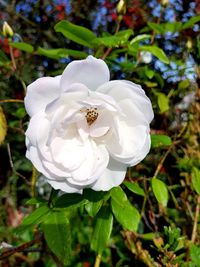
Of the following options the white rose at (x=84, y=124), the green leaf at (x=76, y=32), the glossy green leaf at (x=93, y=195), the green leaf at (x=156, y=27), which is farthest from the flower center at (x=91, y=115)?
the green leaf at (x=156, y=27)

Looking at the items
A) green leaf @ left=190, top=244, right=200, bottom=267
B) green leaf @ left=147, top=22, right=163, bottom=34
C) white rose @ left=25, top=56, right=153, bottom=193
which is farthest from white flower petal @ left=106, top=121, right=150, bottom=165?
green leaf @ left=147, top=22, right=163, bottom=34

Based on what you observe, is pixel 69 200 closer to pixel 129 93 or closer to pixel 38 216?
pixel 38 216

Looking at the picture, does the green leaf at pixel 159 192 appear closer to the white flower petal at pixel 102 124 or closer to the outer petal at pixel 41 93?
the white flower petal at pixel 102 124

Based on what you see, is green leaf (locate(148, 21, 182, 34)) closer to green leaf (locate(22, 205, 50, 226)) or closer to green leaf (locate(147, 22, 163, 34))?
green leaf (locate(147, 22, 163, 34))

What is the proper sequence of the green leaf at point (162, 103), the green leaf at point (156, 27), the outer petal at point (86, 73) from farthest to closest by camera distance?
the green leaf at point (162, 103)
the green leaf at point (156, 27)
the outer petal at point (86, 73)

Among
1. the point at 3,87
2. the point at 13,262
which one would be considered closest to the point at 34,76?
the point at 3,87

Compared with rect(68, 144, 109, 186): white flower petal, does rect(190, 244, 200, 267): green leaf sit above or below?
below
